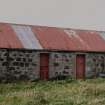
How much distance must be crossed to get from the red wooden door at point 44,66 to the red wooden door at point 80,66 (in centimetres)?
266

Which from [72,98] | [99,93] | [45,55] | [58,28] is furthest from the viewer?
[58,28]

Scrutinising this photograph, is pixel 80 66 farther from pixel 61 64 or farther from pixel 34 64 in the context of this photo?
pixel 34 64

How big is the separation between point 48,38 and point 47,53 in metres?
2.06

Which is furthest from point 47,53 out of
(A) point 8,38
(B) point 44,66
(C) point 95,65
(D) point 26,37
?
(C) point 95,65

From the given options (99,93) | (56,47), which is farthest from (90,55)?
(99,93)

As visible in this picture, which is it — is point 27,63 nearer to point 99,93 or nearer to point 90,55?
point 90,55

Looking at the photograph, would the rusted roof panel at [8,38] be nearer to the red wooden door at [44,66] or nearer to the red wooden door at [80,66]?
the red wooden door at [44,66]

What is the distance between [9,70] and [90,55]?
684 centimetres

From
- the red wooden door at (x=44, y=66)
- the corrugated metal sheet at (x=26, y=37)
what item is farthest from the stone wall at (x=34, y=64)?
the corrugated metal sheet at (x=26, y=37)

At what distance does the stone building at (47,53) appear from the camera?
24.8m

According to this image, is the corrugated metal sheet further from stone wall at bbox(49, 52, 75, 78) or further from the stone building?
stone wall at bbox(49, 52, 75, 78)

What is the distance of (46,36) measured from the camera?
28.4 m

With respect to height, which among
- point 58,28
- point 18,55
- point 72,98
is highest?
point 58,28

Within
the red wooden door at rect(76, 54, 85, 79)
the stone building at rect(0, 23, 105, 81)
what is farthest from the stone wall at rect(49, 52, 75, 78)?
the red wooden door at rect(76, 54, 85, 79)
